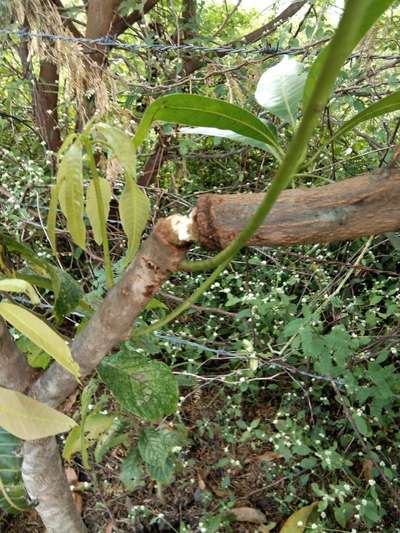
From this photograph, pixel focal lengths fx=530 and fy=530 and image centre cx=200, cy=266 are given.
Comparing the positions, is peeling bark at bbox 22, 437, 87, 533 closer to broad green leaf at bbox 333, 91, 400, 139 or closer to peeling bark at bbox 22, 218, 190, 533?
peeling bark at bbox 22, 218, 190, 533

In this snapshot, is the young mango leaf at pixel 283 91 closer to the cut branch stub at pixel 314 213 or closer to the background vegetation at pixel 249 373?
the cut branch stub at pixel 314 213

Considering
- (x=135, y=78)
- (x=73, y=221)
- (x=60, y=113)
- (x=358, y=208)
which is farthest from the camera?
(x=60, y=113)

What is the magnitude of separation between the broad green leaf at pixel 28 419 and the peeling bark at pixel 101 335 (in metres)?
0.07

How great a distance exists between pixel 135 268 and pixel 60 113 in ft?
5.35

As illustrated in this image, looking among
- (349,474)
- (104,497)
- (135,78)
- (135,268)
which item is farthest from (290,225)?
(135,78)

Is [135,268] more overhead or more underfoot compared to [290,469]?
more overhead

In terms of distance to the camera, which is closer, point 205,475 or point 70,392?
point 70,392

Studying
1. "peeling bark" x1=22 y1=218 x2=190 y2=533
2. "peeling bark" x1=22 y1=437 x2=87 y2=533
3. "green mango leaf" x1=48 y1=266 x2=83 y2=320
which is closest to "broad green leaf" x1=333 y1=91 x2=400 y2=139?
"peeling bark" x1=22 y1=218 x2=190 y2=533

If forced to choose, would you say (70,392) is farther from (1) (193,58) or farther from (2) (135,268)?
(1) (193,58)

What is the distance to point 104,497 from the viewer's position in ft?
4.07

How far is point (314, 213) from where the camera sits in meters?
0.39

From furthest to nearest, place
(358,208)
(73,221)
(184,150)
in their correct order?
(184,150), (73,221), (358,208)

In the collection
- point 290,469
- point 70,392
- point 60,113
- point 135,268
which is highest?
point 60,113

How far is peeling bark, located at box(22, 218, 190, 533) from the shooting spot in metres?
0.44
